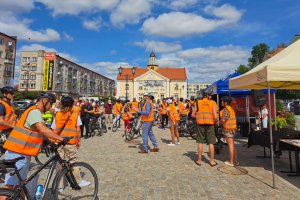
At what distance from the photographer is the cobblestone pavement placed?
4914 mm

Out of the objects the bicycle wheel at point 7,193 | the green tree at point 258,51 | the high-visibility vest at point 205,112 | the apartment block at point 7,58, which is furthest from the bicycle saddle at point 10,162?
the green tree at point 258,51

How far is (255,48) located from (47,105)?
76822 millimetres

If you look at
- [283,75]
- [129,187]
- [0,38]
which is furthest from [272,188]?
[0,38]

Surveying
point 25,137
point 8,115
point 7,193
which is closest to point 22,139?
point 25,137

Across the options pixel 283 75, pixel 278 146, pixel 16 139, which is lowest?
pixel 278 146

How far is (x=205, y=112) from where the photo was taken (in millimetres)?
7086

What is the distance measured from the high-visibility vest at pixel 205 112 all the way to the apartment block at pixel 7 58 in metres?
62.7

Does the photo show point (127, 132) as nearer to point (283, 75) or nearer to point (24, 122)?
point (283, 75)

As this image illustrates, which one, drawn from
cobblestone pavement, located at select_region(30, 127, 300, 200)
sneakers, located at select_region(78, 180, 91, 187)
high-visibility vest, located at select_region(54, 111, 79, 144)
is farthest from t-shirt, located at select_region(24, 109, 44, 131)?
cobblestone pavement, located at select_region(30, 127, 300, 200)

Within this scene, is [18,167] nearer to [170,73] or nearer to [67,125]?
[67,125]

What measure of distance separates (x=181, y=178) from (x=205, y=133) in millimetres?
1685

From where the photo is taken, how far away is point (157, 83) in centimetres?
10181

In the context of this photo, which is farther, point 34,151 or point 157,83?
point 157,83

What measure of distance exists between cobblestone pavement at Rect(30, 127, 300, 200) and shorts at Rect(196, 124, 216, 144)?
0.71 meters
